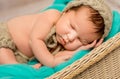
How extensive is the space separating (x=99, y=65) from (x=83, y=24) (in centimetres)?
18

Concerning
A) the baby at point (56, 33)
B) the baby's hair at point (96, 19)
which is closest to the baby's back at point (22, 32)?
the baby at point (56, 33)

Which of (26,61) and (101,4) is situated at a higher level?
(101,4)

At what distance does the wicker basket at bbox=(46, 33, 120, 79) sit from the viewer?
1048mm

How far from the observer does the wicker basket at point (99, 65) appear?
105 centimetres

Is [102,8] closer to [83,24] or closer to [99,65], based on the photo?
[83,24]

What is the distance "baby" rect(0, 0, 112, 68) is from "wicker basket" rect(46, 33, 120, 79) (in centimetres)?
9

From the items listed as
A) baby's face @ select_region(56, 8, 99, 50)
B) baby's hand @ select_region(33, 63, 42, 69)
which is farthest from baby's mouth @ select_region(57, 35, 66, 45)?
baby's hand @ select_region(33, 63, 42, 69)

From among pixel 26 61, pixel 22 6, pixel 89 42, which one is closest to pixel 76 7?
pixel 89 42

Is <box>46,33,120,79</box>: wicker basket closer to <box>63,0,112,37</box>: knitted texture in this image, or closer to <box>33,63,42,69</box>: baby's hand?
<box>63,0,112,37</box>: knitted texture

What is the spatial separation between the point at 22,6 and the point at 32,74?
903mm

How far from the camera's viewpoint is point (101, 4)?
120cm

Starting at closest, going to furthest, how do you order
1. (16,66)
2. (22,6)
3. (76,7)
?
(16,66) < (76,7) < (22,6)

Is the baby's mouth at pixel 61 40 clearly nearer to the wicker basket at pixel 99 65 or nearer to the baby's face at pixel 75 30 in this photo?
the baby's face at pixel 75 30

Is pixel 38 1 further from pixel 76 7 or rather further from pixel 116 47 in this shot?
pixel 116 47
